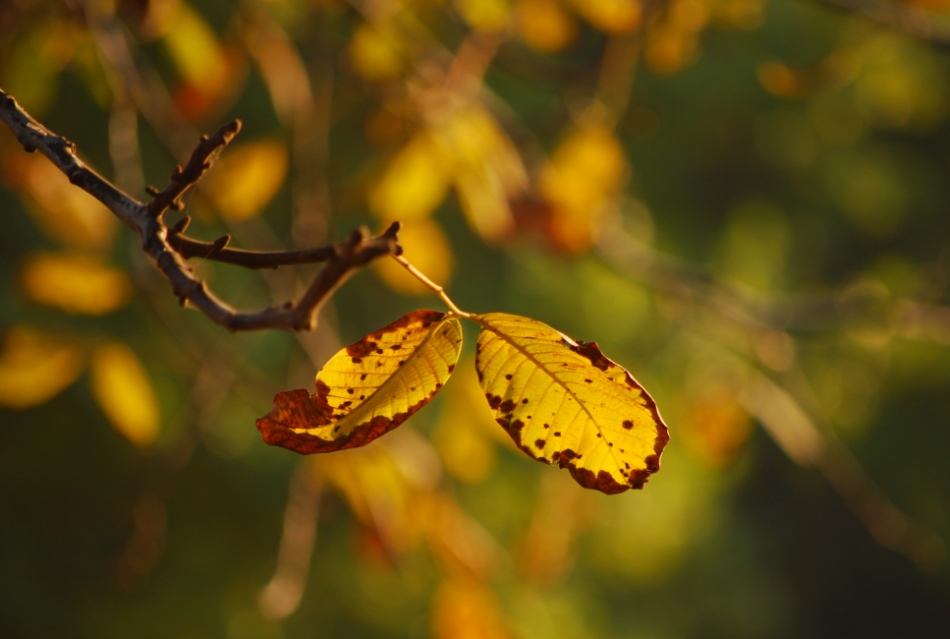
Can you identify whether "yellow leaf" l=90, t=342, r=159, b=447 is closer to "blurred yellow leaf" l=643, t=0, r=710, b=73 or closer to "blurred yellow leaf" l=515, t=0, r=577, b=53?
"blurred yellow leaf" l=515, t=0, r=577, b=53

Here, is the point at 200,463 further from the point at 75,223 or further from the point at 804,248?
the point at 804,248

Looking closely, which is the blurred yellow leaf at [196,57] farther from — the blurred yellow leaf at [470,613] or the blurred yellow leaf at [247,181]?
the blurred yellow leaf at [470,613]

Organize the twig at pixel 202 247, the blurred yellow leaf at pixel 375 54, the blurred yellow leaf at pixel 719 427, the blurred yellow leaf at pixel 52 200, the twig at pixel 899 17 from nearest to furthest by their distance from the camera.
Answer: the twig at pixel 202 247, the twig at pixel 899 17, the blurred yellow leaf at pixel 52 200, the blurred yellow leaf at pixel 375 54, the blurred yellow leaf at pixel 719 427

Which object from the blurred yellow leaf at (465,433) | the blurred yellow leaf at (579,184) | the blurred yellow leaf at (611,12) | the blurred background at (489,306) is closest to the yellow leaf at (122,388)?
the blurred background at (489,306)

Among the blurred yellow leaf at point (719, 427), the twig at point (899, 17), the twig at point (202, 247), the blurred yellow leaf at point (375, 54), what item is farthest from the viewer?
the blurred yellow leaf at point (719, 427)

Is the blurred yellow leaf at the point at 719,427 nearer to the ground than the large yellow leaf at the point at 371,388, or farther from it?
farther from it

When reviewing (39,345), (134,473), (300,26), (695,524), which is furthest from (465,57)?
(695,524)

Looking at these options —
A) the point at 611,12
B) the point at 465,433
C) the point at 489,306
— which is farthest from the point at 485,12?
the point at 489,306
